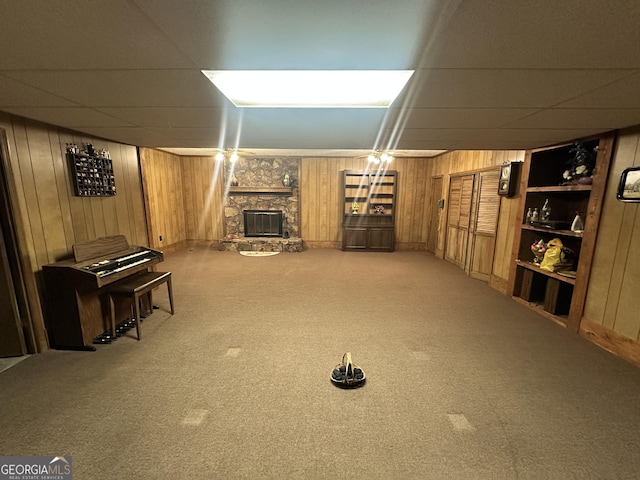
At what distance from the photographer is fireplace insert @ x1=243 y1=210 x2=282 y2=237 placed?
707 cm

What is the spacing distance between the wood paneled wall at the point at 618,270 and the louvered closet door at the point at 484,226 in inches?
64.5

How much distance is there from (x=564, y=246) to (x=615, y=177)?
106cm

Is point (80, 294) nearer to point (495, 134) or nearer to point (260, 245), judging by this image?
point (495, 134)

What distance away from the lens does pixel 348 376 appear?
213cm

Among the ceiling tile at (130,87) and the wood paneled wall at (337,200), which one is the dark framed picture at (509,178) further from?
the ceiling tile at (130,87)

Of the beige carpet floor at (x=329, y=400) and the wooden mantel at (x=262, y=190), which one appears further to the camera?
the wooden mantel at (x=262, y=190)

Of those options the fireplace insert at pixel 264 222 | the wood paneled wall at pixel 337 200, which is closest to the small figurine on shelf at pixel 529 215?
the wood paneled wall at pixel 337 200

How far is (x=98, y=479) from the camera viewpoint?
140cm

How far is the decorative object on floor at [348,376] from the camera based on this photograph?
2.10m

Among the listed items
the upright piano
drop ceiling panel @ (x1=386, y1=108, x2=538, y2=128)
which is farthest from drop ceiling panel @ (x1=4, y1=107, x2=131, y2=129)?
drop ceiling panel @ (x1=386, y1=108, x2=538, y2=128)

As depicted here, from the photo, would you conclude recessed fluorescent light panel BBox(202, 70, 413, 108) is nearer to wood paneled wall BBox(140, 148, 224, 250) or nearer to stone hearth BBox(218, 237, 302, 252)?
stone hearth BBox(218, 237, 302, 252)

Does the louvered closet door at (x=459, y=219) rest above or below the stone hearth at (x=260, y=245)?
above

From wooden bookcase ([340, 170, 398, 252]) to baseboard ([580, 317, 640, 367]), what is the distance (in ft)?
13.7

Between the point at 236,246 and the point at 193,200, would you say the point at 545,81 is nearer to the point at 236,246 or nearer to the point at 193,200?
the point at 236,246
